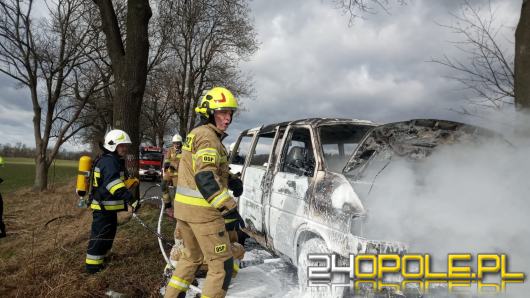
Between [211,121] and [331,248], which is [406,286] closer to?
[331,248]

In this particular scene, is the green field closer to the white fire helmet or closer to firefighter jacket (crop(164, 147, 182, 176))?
firefighter jacket (crop(164, 147, 182, 176))

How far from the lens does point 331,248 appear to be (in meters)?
3.23

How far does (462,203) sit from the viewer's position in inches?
109

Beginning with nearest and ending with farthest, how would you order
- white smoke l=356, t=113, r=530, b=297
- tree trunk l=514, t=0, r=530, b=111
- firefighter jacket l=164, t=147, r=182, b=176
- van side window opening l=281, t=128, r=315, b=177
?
white smoke l=356, t=113, r=530, b=297 < van side window opening l=281, t=128, r=315, b=177 < tree trunk l=514, t=0, r=530, b=111 < firefighter jacket l=164, t=147, r=182, b=176

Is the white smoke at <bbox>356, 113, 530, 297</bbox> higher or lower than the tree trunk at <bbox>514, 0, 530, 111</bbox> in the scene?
lower

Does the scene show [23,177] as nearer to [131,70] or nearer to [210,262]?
[131,70]

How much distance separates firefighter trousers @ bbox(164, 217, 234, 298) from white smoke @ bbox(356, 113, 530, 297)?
4.09ft

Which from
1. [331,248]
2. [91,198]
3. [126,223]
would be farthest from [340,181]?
[126,223]

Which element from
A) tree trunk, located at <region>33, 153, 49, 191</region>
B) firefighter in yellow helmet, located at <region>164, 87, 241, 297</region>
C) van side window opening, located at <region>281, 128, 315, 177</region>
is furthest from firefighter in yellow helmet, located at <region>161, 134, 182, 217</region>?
tree trunk, located at <region>33, 153, 49, 191</region>

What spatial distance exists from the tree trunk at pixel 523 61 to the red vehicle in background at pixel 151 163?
19.7 m

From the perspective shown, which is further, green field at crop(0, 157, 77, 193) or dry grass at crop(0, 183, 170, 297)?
green field at crop(0, 157, 77, 193)

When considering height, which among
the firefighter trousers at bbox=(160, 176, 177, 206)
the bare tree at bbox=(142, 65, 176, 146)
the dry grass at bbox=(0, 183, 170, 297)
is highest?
the bare tree at bbox=(142, 65, 176, 146)

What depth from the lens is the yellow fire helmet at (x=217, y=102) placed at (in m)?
3.24

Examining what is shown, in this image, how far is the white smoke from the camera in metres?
2.60
